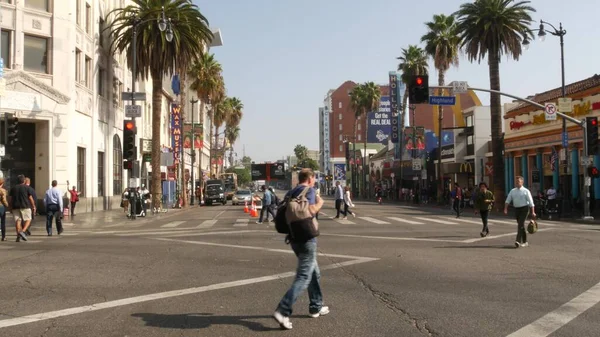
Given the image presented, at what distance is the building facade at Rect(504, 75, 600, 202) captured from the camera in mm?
36594

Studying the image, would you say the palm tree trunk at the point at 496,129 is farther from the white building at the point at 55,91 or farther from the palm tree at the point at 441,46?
the white building at the point at 55,91

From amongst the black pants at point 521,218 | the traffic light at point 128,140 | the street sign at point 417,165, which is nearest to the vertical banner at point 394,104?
the street sign at point 417,165

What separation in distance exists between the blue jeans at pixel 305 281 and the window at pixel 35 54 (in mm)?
28562

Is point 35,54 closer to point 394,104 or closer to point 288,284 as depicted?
point 288,284

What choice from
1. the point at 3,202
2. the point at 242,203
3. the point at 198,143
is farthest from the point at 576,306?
the point at 198,143

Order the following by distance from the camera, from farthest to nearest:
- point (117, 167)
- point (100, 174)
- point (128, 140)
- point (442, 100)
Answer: point (117, 167) → point (100, 174) → point (128, 140) → point (442, 100)

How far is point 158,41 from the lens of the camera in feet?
A: 120

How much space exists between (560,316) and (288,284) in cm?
414

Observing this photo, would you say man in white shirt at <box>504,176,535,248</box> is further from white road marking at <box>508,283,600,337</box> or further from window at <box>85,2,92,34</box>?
window at <box>85,2,92,34</box>

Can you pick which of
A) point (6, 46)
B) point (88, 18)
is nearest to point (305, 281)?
point (6, 46)

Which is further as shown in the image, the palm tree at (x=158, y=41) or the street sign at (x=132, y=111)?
the palm tree at (x=158, y=41)

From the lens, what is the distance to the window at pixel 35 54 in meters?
31.3

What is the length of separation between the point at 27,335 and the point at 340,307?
12.3ft

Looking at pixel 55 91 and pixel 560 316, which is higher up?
pixel 55 91
